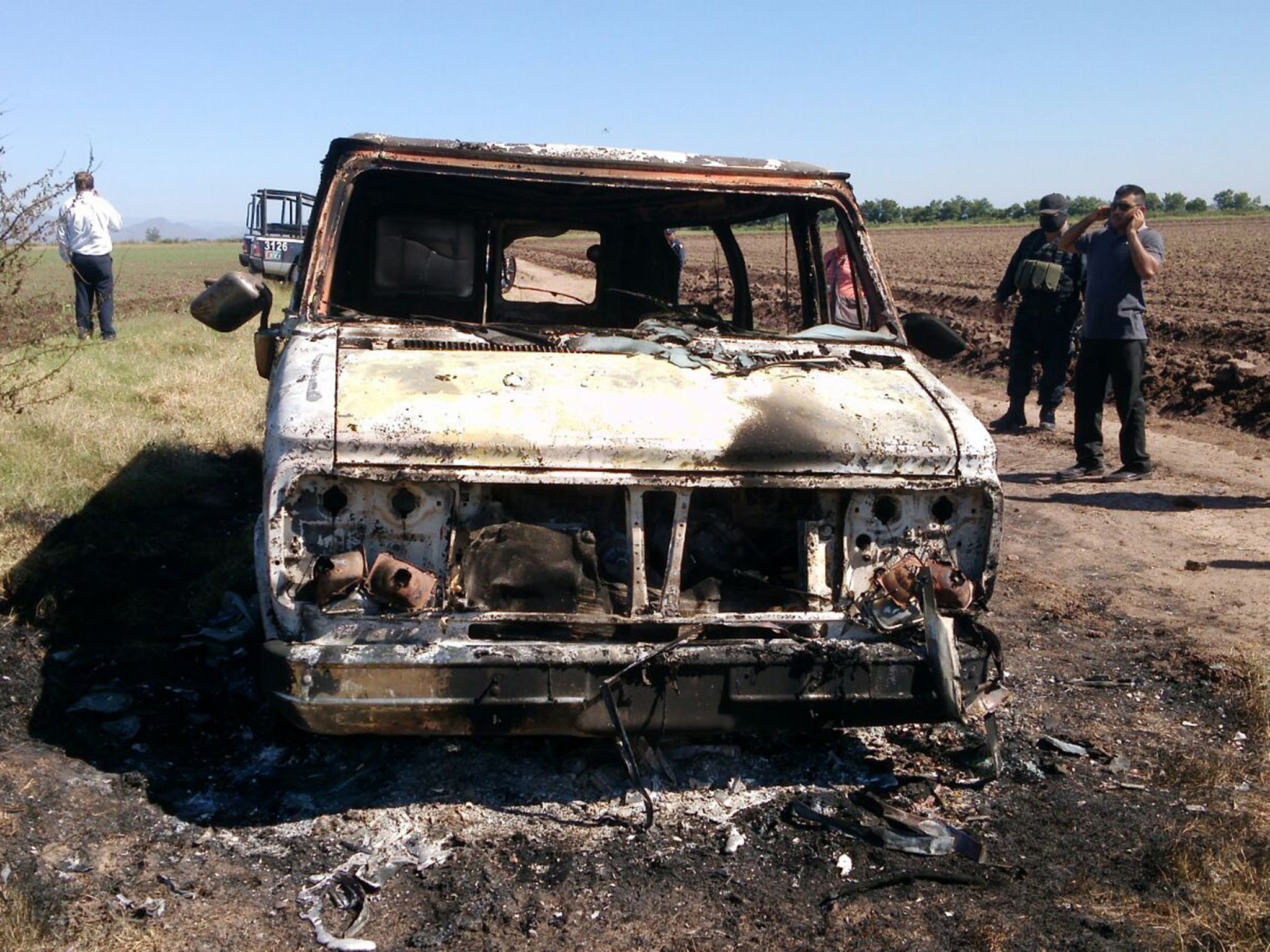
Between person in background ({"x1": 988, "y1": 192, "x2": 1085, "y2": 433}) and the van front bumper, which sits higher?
person in background ({"x1": 988, "y1": 192, "x2": 1085, "y2": 433})

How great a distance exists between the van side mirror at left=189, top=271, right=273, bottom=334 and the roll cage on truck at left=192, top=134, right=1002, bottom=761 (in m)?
0.03

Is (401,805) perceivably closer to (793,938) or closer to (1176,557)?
(793,938)

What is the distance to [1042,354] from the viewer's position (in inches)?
396

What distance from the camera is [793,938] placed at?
2.95 metres

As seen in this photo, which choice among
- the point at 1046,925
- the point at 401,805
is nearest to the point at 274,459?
the point at 401,805

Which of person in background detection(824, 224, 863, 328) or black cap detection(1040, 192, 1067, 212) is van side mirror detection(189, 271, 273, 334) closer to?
person in background detection(824, 224, 863, 328)

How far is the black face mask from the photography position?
31.1ft

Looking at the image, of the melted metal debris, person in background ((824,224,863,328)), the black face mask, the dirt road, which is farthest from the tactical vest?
the melted metal debris

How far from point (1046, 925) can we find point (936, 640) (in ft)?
2.67

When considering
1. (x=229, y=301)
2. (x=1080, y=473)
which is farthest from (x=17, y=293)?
(x=1080, y=473)

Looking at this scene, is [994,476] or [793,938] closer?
[793,938]

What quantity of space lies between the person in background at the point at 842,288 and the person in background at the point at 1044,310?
4093 millimetres

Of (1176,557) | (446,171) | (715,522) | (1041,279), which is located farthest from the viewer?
(1041,279)

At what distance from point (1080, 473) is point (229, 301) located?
243 inches
